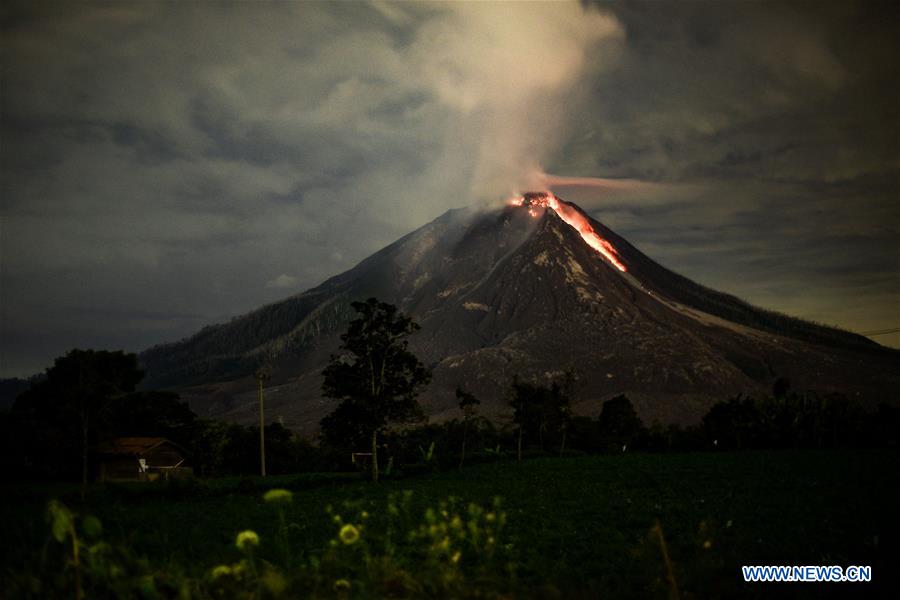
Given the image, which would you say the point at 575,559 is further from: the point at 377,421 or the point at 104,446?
the point at 104,446

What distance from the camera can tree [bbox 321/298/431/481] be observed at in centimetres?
3619

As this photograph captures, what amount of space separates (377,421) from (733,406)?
5214 centimetres

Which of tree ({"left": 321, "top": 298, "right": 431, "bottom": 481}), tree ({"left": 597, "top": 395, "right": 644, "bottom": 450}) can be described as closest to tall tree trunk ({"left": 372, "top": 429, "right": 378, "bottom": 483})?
tree ({"left": 321, "top": 298, "right": 431, "bottom": 481})

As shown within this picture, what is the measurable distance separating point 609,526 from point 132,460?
45414mm

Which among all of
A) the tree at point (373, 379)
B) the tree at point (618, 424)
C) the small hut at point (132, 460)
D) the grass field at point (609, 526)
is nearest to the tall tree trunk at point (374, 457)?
the tree at point (373, 379)

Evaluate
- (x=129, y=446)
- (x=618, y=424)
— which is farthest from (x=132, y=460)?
(x=618, y=424)

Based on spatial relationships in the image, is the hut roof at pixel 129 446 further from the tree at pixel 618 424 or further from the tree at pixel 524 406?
the tree at pixel 618 424

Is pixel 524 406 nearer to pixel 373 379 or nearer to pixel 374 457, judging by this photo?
pixel 374 457

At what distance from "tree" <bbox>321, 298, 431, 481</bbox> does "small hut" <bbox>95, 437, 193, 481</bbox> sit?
760 inches

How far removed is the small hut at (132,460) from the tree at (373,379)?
63.4 feet

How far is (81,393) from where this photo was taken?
44.8 metres

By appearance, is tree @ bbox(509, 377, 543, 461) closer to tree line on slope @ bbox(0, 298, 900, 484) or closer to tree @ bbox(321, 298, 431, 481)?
tree line on slope @ bbox(0, 298, 900, 484)

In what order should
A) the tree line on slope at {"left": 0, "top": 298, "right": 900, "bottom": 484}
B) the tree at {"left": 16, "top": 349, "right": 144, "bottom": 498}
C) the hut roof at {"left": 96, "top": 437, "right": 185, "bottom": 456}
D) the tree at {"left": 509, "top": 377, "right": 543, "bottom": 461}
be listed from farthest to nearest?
the tree at {"left": 509, "top": 377, "right": 543, "bottom": 461} < the hut roof at {"left": 96, "top": 437, "right": 185, "bottom": 456} < the tree at {"left": 16, "top": 349, "right": 144, "bottom": 498} < the tree line on slope at {"left": 0, "top": 298, "right": 900, "bottom": 484}

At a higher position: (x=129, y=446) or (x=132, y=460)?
(x=129, y=446)
